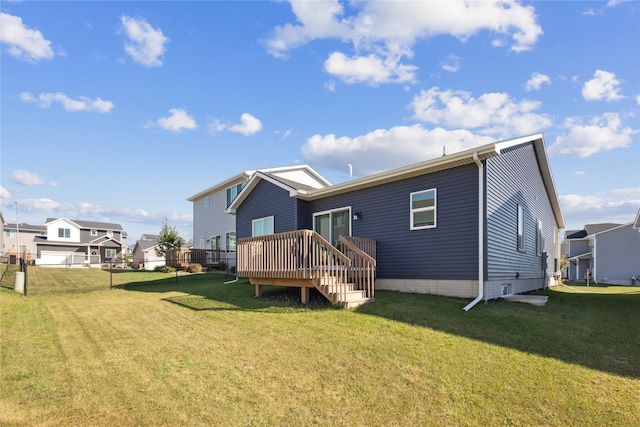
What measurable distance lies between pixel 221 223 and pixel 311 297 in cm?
1709

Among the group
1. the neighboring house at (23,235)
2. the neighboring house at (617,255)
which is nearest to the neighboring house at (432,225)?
the neighboring house at (617,255)

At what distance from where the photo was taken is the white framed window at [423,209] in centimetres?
1035

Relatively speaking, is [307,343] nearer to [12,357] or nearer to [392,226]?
[12,357]

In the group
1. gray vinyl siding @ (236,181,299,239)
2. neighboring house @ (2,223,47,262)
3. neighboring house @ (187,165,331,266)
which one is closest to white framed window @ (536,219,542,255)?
gray vinyl siding @ (236,181,299,239)

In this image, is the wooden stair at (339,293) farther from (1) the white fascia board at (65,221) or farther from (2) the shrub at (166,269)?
(1) the white fascia board at (65,221)

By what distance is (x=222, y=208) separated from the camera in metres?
26.1

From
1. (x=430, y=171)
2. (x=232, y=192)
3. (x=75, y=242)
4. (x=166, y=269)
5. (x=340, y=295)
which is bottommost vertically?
(x=166, y=269)

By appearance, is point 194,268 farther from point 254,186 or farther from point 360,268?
point 360,268

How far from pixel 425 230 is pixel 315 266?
3489 millimetres

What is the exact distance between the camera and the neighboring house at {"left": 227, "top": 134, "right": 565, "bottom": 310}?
9398mm

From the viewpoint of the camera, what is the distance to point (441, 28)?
1097 centimetres

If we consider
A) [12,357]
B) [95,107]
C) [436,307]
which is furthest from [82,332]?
[95,107]

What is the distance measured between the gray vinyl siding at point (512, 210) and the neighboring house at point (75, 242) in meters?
42.5

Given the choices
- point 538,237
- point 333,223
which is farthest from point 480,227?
point 538,237
